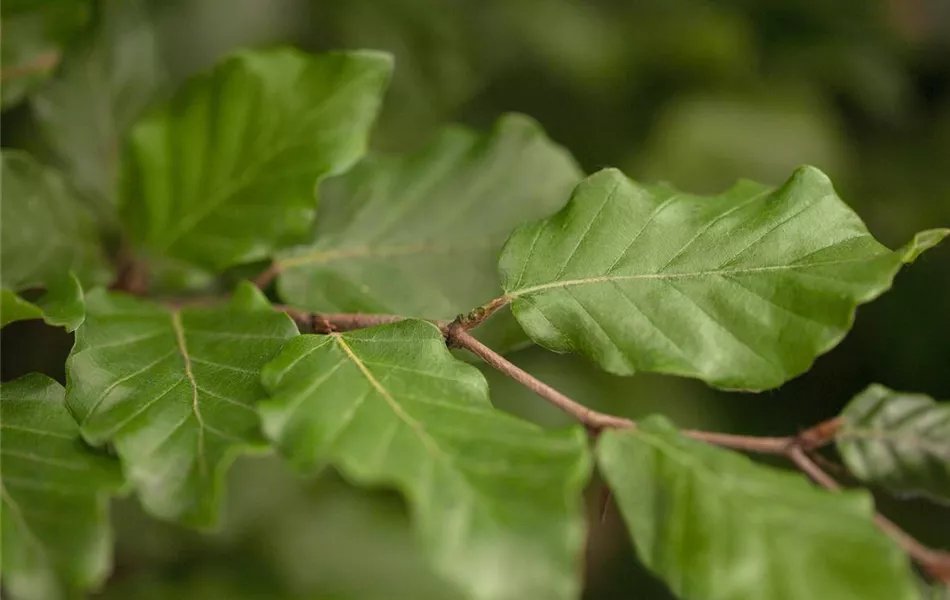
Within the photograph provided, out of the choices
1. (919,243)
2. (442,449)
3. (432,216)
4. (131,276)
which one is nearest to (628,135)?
(432,216)

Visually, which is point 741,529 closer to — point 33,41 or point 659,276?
point 659,276

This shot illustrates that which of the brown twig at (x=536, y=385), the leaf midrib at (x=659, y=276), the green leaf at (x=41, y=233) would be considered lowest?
the green leaf at (x=41, y=233)

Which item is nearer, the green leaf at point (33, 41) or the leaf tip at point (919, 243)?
the leaf tip at point (919, 243)

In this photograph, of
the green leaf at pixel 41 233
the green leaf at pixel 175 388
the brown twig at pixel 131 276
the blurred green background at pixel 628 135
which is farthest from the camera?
the blurred green background at pixel 628 135

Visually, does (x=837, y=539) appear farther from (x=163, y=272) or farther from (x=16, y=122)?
(x=16, y=122)

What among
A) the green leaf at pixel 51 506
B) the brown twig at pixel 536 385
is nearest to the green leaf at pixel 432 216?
the brown twig at pixel 536 385

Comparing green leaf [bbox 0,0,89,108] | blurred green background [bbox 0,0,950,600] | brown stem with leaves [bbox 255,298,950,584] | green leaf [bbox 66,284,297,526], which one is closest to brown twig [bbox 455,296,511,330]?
brown stem with leaves [bbox 255,298,950,584]

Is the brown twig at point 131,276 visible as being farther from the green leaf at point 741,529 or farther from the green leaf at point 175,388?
the green leaf at point 741,529
